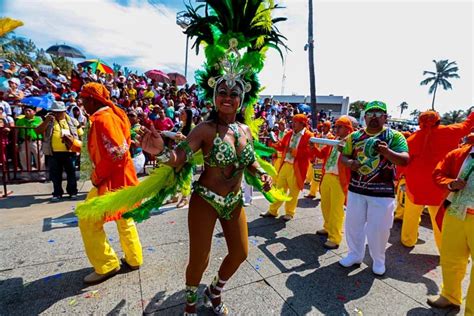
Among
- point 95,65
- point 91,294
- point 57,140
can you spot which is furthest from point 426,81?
point 91,294

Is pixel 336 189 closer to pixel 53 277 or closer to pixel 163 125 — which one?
pixel 53 277

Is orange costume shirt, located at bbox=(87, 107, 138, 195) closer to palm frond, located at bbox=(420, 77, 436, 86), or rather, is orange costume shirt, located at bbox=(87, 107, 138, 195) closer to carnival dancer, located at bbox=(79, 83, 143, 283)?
carnival dancer, located at bbox=(79, 83, 143, 283)

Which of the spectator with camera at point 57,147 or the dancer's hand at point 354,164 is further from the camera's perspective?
the spectator with camera at point 57,147

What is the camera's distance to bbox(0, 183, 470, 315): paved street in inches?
102

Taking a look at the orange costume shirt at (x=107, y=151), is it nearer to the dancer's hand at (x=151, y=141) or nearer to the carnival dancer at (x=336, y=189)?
the dancer's hand at (x=151, y=141)

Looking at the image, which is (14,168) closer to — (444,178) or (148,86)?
(444,178)

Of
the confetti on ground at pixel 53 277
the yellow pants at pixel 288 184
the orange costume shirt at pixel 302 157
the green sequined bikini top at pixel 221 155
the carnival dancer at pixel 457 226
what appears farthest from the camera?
the yellow pants at pixel 288 184

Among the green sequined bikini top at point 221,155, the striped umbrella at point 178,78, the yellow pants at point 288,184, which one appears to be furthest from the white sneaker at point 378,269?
the striped umbrella at point 178,78

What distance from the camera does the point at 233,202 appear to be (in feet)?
7.46

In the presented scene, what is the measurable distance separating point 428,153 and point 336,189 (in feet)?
4.57

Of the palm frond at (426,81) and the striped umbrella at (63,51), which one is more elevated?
the palm frond at (426,81)

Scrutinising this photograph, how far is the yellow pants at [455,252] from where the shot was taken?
2.44m

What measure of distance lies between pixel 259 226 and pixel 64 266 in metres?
2.79

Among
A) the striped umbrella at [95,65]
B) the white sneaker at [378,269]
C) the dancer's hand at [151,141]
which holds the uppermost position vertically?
the striped umbrella at [95,65]
